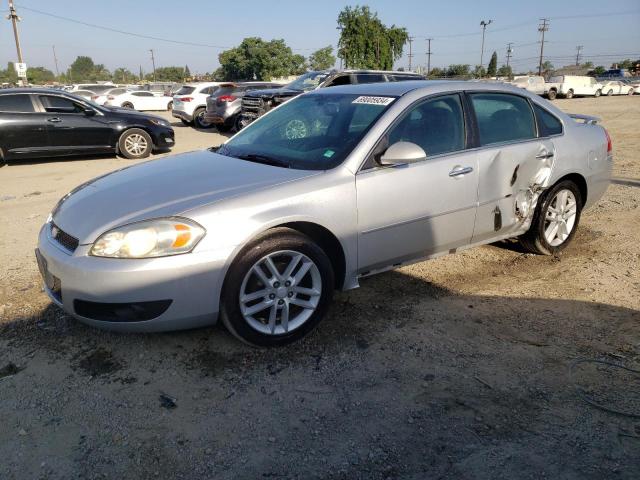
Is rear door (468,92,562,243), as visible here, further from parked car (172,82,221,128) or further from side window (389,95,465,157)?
parked car (172,82,221,128)

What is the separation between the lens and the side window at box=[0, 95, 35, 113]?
9.52m

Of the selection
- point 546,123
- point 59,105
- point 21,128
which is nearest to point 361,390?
point 546,123

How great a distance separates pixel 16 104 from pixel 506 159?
9.27 metres

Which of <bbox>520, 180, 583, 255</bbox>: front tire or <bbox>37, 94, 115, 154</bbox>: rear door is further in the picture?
<bbox>37, 94, 115, 154</bbox>: rear door

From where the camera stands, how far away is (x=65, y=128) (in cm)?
992

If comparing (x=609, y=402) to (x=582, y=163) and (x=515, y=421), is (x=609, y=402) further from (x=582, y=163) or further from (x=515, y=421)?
(x=582, y=163)

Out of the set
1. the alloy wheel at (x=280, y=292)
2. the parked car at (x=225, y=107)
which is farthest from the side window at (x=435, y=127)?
the parked car at (x=225, y=107)

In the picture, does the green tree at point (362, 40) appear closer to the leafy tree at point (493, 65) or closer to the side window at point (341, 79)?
the leafy tree at point (493, 65)

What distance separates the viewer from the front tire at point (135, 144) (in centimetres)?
1057

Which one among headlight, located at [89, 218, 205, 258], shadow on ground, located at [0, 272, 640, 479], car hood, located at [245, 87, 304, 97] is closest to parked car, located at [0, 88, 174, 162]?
car hood, located at [245, 87, 304, 97]

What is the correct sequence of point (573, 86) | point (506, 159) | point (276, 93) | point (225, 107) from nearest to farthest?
point (506, 159) → point (276, 93) → point (225, 107) → point (573, 86)

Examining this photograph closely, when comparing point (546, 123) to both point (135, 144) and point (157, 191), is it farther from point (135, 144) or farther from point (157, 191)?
point (135, 144)

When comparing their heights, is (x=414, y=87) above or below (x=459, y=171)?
above

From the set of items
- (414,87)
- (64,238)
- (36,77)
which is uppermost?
(36,77)
